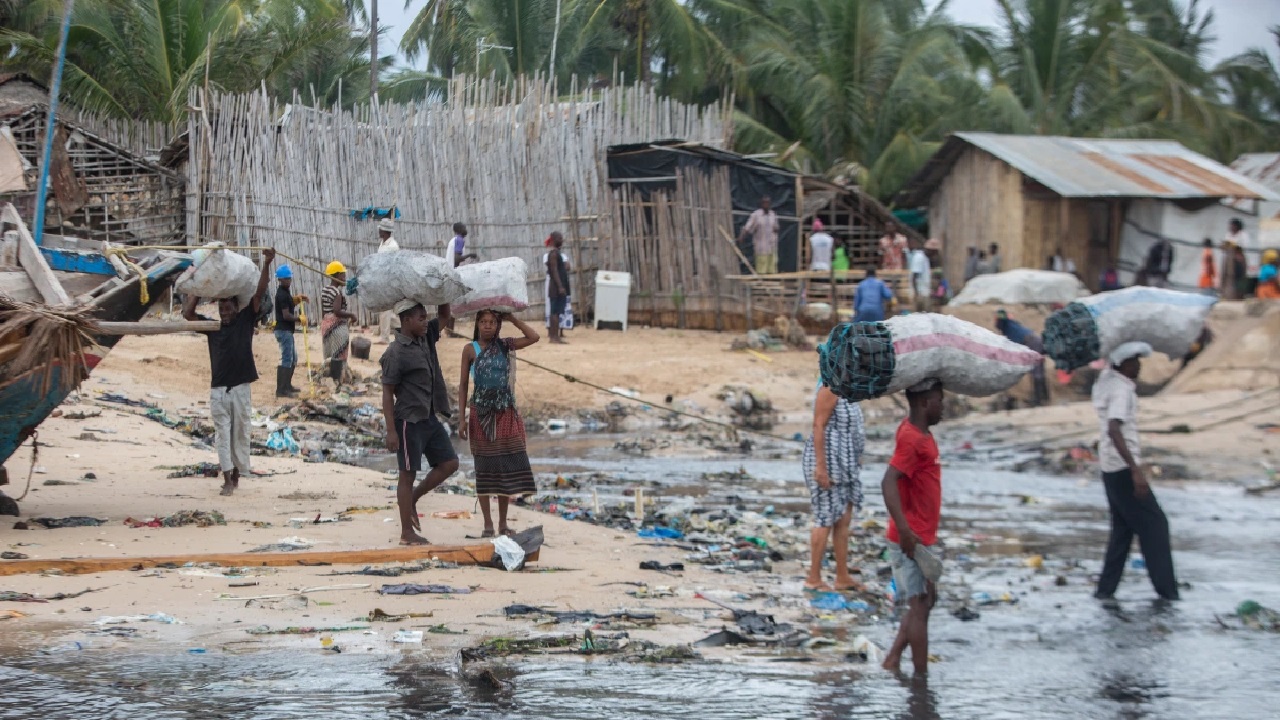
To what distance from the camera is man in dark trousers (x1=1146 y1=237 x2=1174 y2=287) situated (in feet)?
79.0

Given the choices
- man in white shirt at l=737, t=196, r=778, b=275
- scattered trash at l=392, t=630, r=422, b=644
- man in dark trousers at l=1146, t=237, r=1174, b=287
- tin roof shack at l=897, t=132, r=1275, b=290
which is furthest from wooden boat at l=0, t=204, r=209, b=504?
man in dark trousers at l=1146, t=237, r=1174, b=287

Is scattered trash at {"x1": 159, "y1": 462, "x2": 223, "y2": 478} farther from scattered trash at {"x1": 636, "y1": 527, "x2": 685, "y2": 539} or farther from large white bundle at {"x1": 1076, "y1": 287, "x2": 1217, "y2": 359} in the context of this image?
large white bundle at {"x1": 1076, "y1": 287, "x2": 1217, "y2": 359}

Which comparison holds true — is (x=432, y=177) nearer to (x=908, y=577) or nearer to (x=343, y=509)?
(x=343, y=509)

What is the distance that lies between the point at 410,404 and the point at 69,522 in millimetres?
2250

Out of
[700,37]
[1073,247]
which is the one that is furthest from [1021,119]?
[700,37]

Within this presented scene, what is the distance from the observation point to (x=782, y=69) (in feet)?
95.7

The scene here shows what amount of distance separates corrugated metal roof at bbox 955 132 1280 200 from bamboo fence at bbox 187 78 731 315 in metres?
8.29

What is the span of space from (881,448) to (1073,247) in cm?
1268

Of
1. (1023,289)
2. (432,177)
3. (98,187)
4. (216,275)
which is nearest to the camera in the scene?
(216,275)

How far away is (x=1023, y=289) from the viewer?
21641mm

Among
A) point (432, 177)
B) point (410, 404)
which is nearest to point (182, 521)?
point (410, 404)

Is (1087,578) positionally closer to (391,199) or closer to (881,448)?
(881,448)

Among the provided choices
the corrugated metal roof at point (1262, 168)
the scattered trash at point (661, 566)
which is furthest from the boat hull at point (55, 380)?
the corrugated metal roof at point (1262, 168)

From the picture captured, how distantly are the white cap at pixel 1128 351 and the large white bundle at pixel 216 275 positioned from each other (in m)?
5.47
